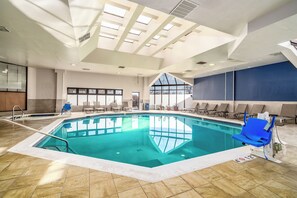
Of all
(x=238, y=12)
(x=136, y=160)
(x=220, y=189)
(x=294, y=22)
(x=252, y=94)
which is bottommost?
(x=136, y=160)

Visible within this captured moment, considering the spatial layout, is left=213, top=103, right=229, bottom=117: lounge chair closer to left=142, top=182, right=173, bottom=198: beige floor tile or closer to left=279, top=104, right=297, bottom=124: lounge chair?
left=279, top=104, right=297, bottom=124: lounge chair

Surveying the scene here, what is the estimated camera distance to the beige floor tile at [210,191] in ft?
5.89

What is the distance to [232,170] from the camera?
7.96ft

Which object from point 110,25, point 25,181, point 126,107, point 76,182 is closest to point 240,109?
point 126,107

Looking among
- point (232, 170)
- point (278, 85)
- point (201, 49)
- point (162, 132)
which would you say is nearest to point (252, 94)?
point (278, 85)

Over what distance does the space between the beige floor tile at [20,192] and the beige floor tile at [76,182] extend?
377 millimetres

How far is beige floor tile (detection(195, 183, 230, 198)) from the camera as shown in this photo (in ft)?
5.89

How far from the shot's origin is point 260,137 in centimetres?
293

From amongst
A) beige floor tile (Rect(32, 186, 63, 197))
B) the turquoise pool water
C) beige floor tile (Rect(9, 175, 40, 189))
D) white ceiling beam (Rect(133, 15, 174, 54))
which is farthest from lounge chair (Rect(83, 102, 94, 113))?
beige floor tile (Rect(32, 186, 63, 197))

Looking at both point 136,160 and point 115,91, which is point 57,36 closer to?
point 136,160

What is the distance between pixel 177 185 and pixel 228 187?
26.1 inches

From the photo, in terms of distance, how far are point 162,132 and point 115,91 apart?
299 inches

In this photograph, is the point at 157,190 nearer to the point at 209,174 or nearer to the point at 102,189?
the point at 102,189

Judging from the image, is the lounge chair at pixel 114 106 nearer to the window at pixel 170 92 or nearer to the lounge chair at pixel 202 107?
the window at pixel 170 92
